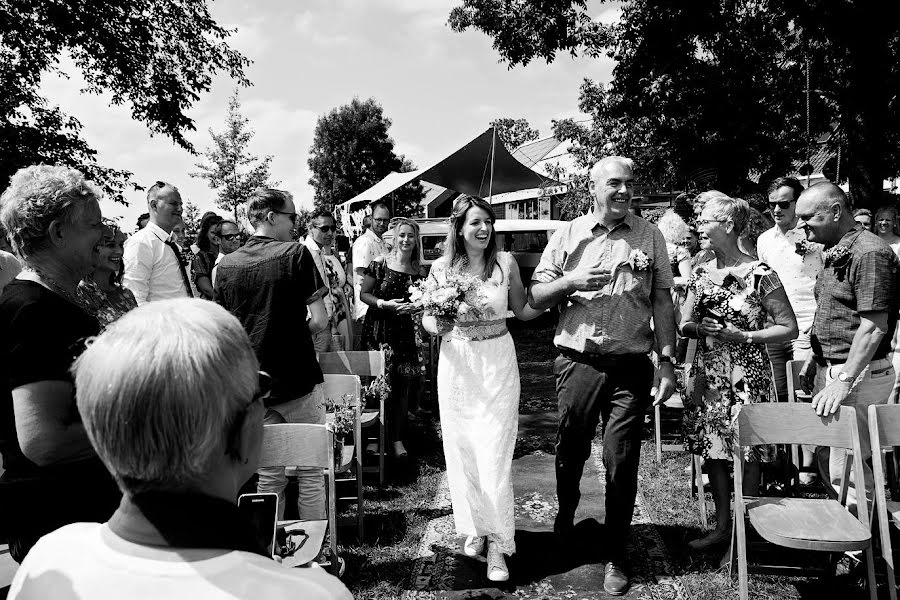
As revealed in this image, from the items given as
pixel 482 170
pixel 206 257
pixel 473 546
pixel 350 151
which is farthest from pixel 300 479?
pixel 350 151

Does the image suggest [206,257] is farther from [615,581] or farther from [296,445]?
[615,581]

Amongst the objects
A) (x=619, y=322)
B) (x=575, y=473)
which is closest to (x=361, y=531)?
(x=575, y=473)

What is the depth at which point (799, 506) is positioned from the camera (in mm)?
3453

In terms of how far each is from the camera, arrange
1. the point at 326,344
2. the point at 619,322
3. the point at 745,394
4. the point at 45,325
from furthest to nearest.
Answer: the point at 326,344, the point at 745,394, the point at 619,322, the point at 45,325

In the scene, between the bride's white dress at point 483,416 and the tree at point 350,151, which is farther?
the tree at point 350,151

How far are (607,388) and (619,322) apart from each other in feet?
1.29

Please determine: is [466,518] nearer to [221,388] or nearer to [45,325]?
[45,325]

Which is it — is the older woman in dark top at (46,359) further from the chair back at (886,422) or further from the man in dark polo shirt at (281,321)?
the chair back at (886,422)

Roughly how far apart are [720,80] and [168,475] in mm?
13086

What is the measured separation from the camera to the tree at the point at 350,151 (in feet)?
172

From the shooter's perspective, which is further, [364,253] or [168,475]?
[364,253]

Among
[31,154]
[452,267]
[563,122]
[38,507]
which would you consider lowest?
[38,507]

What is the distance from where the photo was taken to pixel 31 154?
11.6 metres

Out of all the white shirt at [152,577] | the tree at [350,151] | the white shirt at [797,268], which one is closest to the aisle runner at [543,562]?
the white shirt at [797,268]
